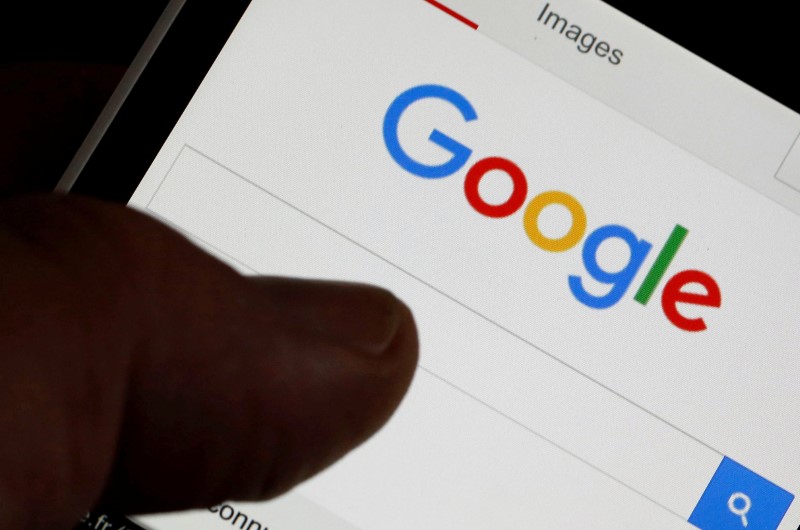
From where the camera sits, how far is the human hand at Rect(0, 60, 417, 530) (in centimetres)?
29

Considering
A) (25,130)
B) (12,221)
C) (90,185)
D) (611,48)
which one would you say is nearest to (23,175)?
(25,130)

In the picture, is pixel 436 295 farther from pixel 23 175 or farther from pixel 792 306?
pixel 23 175

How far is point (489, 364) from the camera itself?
0.43 metres

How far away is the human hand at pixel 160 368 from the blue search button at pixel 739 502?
19 centimetres

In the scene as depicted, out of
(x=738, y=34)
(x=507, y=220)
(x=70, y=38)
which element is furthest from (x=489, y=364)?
(x=70, y=38)

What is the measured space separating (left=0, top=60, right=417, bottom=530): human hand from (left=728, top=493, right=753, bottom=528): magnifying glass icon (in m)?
0.20

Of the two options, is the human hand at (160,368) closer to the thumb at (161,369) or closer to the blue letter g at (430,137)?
the thumb at (161,369)

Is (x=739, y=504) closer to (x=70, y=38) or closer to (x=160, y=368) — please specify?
(x=160, y=368)

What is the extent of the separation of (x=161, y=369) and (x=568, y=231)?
22 centimetres

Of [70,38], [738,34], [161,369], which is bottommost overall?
[161,369]

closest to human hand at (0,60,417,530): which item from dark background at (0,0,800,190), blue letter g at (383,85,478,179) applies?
blue letter g at (383,85,478,179)

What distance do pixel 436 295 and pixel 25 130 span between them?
0.33 m

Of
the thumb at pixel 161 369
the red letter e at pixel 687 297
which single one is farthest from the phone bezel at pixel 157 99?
the red letter e at pixel 687 297

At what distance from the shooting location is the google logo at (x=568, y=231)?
1.43ft
